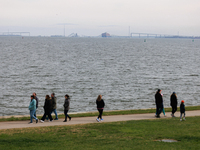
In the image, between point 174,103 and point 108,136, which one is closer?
point 108,136

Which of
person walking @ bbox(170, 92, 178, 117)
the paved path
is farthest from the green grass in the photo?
person walking @ bbox(170, 92, 178, 117)

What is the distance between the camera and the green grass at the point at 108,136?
11586 millimetres

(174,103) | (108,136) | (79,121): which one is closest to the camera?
(108,136)

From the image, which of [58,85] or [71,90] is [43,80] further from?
[71,90]

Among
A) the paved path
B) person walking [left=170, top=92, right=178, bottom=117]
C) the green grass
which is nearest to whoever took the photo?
the green grass

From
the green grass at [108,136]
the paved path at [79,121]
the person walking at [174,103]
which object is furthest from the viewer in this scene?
the person walking at [174,103]

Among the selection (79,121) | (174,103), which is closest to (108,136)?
(79,121)

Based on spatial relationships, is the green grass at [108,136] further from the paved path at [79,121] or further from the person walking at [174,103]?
the person walking at [174,103]

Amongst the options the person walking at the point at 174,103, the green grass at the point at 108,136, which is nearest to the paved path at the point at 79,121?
the person walking at the point at 174,103

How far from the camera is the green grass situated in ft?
38.0

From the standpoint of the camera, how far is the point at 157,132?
44.9 feet

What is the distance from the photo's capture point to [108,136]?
1314 centimetres

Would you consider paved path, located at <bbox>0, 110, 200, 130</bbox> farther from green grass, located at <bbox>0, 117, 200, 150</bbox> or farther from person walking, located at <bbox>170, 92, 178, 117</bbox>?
green grass, located at <bbox>0, 117, 200, 150</bbox>

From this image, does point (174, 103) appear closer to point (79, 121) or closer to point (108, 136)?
point (79, 121)
